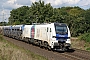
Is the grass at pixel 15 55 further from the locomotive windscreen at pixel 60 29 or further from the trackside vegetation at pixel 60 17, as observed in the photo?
the trackside vegetation at pixel 60 17

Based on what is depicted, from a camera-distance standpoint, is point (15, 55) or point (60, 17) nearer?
point (15, 55)

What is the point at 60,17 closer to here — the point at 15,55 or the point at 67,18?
the point at 67,18

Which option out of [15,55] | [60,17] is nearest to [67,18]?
[60,17]

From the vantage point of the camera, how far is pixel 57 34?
24.6m

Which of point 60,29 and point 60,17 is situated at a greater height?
point 60,17

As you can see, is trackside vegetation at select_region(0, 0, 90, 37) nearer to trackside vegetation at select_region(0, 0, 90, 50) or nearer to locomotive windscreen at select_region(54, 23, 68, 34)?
trackside vegetation at select_region(0, 0, 90, 50)

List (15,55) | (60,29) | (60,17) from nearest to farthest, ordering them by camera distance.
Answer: (15,55) < (60,29) < (60,17)

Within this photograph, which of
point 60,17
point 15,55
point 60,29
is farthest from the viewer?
point 60,17

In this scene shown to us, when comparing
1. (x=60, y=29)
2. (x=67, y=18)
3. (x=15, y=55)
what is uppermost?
(x=67, y=18)

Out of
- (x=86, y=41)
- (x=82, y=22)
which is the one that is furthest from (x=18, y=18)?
(x=86, y=41)

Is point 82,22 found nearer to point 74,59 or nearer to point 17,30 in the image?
point 17,30

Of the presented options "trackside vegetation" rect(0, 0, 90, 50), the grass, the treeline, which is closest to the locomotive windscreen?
"trackside vegetation" rect(0, 0, 90, 50)

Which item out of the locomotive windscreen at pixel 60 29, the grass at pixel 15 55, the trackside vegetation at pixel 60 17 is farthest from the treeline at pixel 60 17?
the grass at pixel 15 55

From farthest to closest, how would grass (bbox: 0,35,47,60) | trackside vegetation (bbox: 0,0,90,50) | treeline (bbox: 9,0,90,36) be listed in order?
1. treeline (bbox: 9,0,90,36)
2. trackside vegetation (bbox: 0,0,90,50)
3. grass (bbox: 0,35,47,60)
